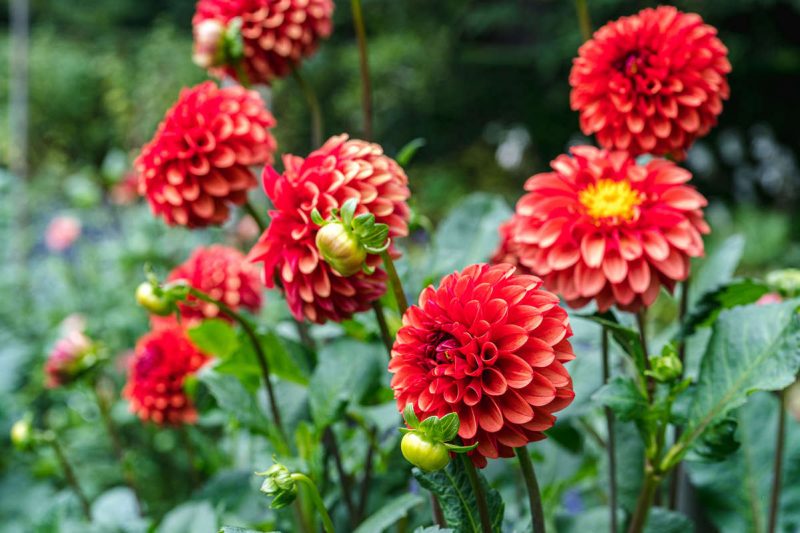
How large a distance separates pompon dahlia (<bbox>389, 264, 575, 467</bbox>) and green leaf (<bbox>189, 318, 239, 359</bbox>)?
0.37 meters

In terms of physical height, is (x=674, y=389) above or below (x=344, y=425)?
above

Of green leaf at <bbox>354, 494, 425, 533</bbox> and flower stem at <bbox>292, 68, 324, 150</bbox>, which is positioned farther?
flower stem at <bbox>292, 68, 324, 150</bbox>

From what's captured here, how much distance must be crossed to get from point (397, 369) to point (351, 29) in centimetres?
412

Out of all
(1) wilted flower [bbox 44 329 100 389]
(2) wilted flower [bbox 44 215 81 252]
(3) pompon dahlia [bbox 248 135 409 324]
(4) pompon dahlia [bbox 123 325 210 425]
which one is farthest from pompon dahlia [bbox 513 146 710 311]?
(2) wilted flower [bbox 44 215 81 252]

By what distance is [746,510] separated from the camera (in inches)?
29.5

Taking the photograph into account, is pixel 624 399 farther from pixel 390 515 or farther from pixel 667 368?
pixel 390 515

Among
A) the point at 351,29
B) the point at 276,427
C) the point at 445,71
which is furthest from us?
the point at 351,29

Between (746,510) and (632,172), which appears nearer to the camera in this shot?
(632,172)

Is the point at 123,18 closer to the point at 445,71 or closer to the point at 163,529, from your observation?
the point at 445,71

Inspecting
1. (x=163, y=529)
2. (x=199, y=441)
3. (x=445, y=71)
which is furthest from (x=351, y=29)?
(x=163, y=529)

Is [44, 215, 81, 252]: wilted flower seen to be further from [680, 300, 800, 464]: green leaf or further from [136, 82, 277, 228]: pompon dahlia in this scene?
[680, 300, 800, 464]: green leaf

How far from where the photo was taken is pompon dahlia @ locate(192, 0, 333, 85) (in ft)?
A: 2.37

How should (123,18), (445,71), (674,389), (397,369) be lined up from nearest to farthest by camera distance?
(397,369)
(674,389)
(445,71)
(123,18)

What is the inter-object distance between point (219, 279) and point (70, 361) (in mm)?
224
